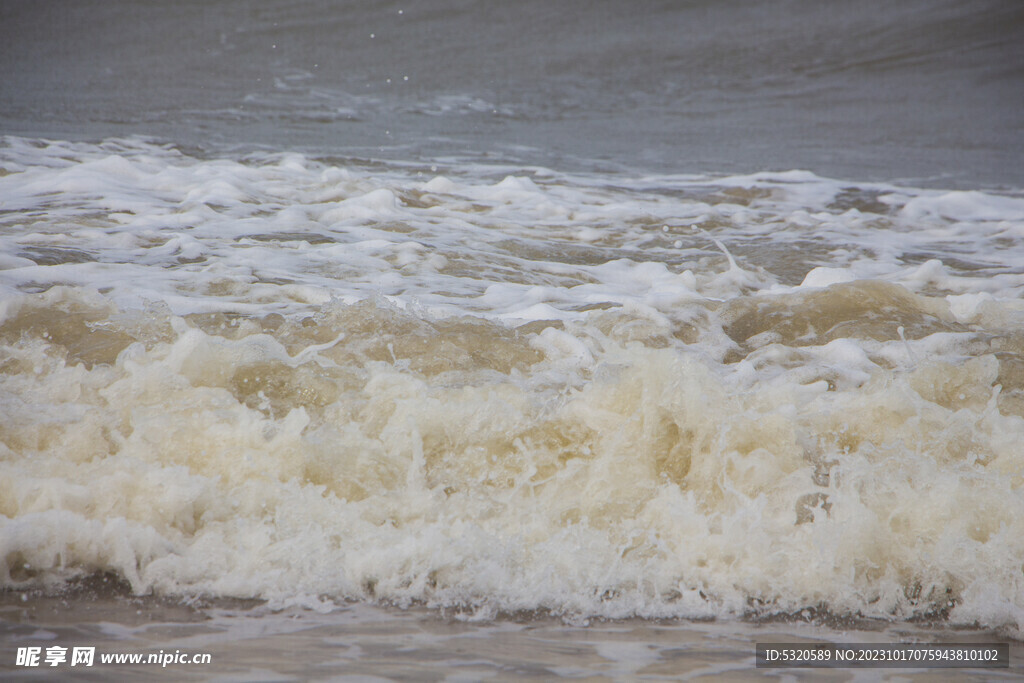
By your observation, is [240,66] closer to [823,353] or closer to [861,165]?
[861,165]

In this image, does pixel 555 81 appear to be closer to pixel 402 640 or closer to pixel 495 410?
pixel 495 410

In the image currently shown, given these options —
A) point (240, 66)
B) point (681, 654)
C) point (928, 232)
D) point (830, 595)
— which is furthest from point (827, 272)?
point (240, 66)

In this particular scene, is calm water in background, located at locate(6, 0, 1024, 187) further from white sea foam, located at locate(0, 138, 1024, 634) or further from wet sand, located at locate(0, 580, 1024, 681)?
wet sand, located at locate(0, 580, 1024, 681)

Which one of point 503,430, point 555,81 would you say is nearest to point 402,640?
point 503,430

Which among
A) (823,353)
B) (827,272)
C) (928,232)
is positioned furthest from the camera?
(928,232)

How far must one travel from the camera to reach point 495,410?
287 cm

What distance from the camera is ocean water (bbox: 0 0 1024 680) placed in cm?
214

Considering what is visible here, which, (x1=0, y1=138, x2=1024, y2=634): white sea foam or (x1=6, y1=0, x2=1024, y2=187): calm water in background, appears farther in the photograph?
(x1=6, y1=0, x2=1024, y2=187): calm water in background

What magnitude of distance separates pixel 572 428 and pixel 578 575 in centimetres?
67

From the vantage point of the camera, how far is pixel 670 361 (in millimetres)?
2869

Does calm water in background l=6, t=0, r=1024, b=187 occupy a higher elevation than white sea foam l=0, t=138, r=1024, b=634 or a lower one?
higher

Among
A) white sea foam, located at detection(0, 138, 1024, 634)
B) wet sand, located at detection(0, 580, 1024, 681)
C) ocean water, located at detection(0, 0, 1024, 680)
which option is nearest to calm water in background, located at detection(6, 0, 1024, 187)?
ocean water, located at detection(0, 0, 1024, 680)

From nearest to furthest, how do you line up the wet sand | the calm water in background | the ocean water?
the wet sand, the ocean water, the calm water in background

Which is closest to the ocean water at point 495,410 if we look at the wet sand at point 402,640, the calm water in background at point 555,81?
the wet sand at point 402,640
